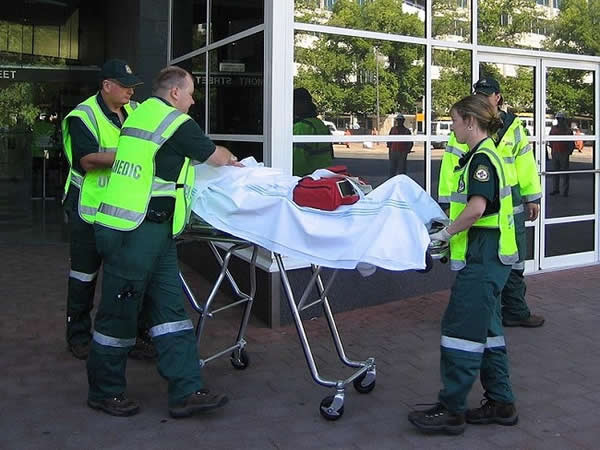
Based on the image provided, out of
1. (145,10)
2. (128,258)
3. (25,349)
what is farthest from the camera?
(145,10)

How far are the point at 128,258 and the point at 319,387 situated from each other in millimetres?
1496

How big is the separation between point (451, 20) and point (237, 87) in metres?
2.10

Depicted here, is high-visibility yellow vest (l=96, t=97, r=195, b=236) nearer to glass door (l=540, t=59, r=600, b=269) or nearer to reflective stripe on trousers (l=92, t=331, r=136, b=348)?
reflective stripe on trousers (l=92, t=331, r=136, b=348)

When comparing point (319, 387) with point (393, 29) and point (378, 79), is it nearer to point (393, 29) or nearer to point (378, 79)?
point (378, 79)

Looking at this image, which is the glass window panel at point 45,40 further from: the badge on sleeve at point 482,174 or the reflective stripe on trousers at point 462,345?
the reflective stripe on trousers at point 462,345

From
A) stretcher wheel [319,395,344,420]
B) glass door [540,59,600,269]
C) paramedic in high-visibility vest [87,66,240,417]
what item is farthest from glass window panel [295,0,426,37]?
stretcher wheel [319,395,344,420]

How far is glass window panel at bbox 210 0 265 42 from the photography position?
20.9 ft

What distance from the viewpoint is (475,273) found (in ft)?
13.2

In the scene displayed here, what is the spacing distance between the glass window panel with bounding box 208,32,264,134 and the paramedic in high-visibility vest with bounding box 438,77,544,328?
5.38 feet

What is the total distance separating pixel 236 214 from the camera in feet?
13.9

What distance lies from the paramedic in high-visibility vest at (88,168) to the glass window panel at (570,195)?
Result: 491 centimetres

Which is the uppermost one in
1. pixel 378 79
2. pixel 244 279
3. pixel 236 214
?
pixel 378 79

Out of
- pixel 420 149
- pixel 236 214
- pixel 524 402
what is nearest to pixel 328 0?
pixel 420 149

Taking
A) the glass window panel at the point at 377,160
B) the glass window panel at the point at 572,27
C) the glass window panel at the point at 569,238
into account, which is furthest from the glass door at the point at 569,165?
the glass window panel at the point at 377,160
